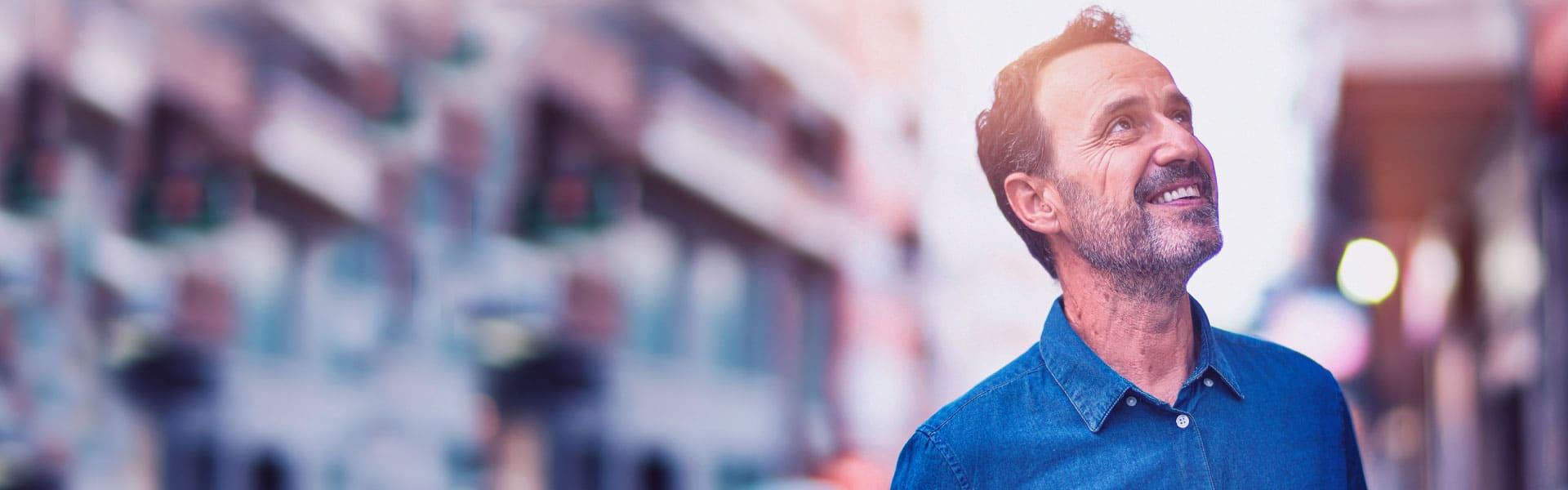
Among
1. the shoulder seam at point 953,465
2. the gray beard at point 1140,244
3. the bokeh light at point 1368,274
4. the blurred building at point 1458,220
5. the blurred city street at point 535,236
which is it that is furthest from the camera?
the bokeh light at point 1368,274

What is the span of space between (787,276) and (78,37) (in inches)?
185

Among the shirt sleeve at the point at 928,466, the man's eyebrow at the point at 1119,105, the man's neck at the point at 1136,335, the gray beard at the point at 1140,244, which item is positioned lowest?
the shirt sleeve at the point at 928,466

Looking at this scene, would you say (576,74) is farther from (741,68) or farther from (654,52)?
(741,68)

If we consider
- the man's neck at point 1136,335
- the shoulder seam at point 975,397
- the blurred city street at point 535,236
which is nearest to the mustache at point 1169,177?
the man's neck at point 1136,335

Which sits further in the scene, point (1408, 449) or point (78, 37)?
point (1408, 449)

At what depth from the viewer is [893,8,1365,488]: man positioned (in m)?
1.14

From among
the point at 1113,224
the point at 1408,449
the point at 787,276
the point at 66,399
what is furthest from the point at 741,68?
the point at 1408,449

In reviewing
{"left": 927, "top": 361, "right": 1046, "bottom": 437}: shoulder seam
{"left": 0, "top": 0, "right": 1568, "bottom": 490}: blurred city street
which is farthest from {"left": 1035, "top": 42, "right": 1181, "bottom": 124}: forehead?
{"left": 0, "top": 0, "right": 1568, "bottom": 490}: blurred city street

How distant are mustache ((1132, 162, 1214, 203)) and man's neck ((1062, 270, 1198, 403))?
10 centimetres

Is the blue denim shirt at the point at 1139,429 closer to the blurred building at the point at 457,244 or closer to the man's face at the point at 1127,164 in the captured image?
the man's face at the point at 1127,164

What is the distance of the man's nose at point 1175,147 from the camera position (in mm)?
1130

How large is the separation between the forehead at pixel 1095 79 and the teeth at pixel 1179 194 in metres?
0.10

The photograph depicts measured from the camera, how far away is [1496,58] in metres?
6.00

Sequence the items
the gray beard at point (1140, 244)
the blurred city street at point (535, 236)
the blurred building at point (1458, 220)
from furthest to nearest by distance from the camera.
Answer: the blurred city street at point (535, 236) → the blurred building at point (1458, 220) → the gray beard at point (1140, 244)
